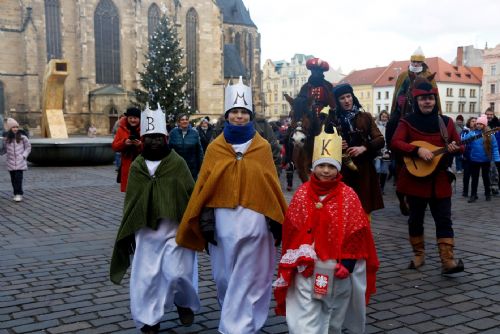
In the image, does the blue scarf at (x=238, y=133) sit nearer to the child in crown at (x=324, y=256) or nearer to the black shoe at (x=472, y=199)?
the child in crown at (x=324, y=256)

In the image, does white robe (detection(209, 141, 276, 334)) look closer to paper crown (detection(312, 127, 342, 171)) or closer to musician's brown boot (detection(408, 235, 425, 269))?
paper crown (detection(312, 127, 342, 171))

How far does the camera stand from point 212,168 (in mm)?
4105

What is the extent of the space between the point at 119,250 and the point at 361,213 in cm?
209

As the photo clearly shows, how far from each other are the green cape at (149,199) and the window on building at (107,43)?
47.4m

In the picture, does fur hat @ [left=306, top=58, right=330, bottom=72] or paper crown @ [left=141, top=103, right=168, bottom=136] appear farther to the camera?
fur hat @ [left=306, top=58, right=330, bottom=72]

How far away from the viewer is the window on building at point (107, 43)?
4891 cm

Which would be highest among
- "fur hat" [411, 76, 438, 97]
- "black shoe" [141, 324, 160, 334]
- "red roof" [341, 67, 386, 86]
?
"red roof" [341, 67, 386, 86]

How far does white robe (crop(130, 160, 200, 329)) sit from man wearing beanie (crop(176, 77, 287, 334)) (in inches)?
7.9

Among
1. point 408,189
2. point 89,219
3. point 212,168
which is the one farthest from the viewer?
point 89,219


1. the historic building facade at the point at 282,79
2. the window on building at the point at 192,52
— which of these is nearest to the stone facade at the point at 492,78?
the historic building facade at the point at 282,79

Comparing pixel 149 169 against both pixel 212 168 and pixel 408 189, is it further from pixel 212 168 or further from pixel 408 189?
pixel 408 189

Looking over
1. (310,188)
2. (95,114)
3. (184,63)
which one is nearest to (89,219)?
(310,188)

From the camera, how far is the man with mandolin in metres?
5.71

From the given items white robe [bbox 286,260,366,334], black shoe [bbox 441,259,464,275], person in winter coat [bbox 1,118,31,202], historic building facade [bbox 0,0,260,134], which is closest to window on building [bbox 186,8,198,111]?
historic building facade [bbox 0,0,260,134]
